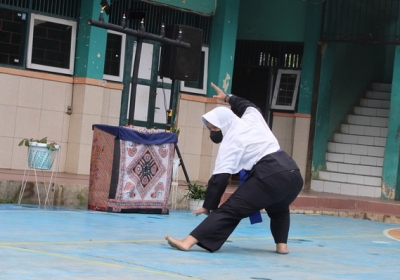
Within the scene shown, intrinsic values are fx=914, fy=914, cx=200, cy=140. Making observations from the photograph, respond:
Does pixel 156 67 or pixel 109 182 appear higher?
pixel 156 67

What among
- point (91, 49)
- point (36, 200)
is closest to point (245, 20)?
point (91, 49)

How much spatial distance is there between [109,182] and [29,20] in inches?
175

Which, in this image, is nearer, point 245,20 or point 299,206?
point 299,206

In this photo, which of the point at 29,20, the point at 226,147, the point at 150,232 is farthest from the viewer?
the point at 29,20

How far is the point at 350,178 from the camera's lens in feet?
57.6

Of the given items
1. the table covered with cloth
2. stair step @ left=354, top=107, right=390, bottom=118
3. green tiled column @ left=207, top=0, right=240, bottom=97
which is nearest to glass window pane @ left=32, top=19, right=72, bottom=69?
green tiled column @ left=207, top=0, right=240, bottom=97

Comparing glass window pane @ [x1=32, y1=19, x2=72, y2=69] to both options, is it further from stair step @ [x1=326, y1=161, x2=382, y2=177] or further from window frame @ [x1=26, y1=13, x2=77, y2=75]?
stair step @ [x1=326, y1=161, x2=382, y2=177]

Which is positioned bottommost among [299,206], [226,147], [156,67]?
[299,206]

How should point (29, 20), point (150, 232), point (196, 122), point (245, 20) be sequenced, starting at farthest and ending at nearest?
point (245, 20) < point (196, 122) < point (29, 20) < point (150, 232)

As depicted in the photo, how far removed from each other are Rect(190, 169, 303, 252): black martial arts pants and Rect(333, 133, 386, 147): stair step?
34.0 ft

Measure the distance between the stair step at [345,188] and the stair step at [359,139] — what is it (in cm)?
116

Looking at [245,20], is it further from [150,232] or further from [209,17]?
[150,232]

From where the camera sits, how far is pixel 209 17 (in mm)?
16766

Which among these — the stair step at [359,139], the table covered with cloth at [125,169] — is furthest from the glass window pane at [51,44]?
the stair step at [359,139]
